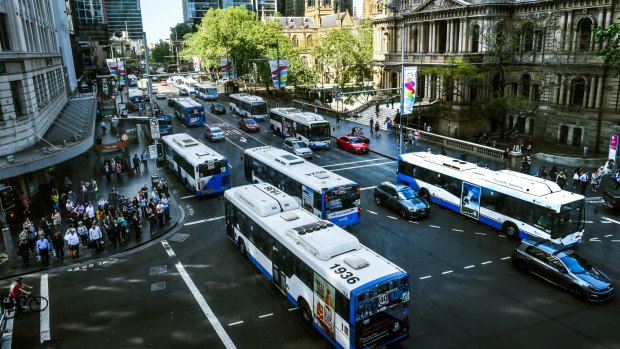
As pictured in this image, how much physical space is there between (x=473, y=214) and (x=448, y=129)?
111 ft

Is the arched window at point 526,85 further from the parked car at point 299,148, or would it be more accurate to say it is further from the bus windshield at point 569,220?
the bus windshield at point 569,220

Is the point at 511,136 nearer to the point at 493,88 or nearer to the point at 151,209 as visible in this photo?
the point at 493,88

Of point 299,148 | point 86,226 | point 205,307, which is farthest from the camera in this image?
point 299,148

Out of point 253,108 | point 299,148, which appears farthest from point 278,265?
point 253,108

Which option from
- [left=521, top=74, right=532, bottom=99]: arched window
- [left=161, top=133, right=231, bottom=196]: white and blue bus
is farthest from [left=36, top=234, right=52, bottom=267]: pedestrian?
[left=521, top=74, right=532, bottom=99]: arched window

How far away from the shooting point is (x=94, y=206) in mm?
29734

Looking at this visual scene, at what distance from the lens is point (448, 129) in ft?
191

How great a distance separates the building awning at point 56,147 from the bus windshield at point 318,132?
1922 cm

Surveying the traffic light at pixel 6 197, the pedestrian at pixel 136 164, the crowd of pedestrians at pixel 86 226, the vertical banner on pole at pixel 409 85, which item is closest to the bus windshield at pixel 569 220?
the vertical banner on pole at pixel 409 85

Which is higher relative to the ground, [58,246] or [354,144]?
[58,246]

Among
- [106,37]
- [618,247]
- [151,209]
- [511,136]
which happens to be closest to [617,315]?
[618,247]

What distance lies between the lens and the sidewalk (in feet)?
70.9

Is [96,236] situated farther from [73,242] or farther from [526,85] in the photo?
[526,85]

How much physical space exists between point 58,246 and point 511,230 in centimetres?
2204
